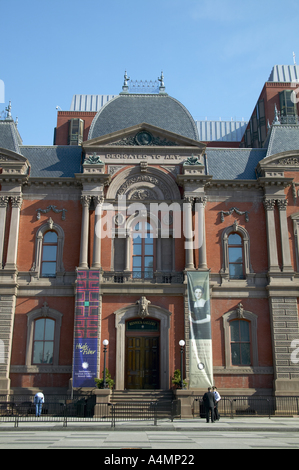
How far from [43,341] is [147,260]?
7.85 m

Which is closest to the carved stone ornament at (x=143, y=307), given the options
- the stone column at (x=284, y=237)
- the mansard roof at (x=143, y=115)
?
the stone column at (x=284, y=237)

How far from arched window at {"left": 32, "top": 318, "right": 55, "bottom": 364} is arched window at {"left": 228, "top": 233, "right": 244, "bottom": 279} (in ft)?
37.6

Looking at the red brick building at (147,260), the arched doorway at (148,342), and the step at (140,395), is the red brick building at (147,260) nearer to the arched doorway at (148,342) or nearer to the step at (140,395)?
the arched doorway at (148,342)

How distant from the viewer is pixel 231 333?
2838cm

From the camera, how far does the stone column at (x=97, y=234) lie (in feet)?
92.8

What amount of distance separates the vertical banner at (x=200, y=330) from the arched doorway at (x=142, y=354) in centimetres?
233

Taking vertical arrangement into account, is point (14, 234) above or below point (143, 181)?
below

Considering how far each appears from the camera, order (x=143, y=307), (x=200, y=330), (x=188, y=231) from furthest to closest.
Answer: (x=188, y=231)
(x=143, y=307)
(x=200, y=330)

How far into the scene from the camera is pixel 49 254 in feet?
97.0

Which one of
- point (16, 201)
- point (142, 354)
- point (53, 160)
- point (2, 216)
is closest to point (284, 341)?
point (142, 354)

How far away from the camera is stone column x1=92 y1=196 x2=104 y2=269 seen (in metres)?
28.3

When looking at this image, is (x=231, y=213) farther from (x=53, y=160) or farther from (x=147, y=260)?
(x=53, y=160)
